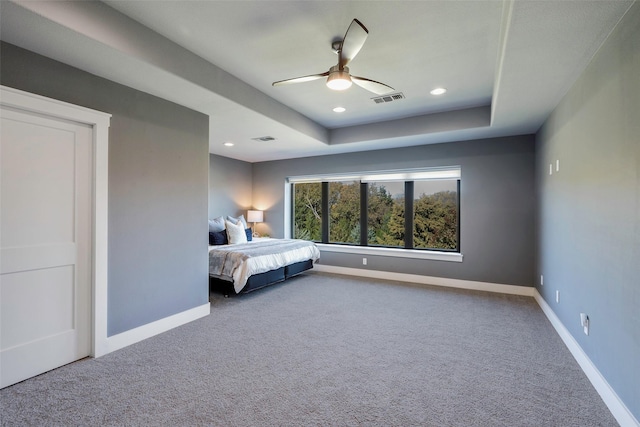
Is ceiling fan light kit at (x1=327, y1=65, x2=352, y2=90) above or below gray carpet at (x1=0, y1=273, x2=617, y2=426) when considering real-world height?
above

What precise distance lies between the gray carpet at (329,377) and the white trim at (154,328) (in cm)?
9

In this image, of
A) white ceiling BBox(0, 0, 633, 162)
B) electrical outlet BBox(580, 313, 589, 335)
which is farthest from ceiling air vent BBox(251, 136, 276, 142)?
electrical outlet BBox(580, 313, 589, 335)

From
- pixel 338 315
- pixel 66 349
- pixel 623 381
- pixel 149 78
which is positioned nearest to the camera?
pixel 623 381

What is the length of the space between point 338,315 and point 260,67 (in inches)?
111

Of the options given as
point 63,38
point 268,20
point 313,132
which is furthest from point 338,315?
point 63,38

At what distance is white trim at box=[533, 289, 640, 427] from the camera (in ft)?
5.73

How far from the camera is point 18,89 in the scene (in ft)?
7.09

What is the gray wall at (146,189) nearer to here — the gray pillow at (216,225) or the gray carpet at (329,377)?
the gray carpet at (329,377)

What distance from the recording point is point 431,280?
514cm

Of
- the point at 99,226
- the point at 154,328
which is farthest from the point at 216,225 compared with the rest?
the point at 99,226

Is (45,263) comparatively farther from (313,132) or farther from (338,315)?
(313,132)

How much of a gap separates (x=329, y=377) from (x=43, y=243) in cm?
239

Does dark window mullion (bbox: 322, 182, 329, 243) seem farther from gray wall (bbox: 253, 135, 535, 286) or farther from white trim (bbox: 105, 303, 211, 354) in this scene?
white trim (bbox: 105, 303, 211, 354)

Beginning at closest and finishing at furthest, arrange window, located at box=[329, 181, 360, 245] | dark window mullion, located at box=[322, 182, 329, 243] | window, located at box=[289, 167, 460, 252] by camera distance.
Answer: window, located at box=[289, 167, 460, 252] → window, located at box=[329, 181, 360, 245] → dark window mullion, located at box=[322, 182, 329, 243]
